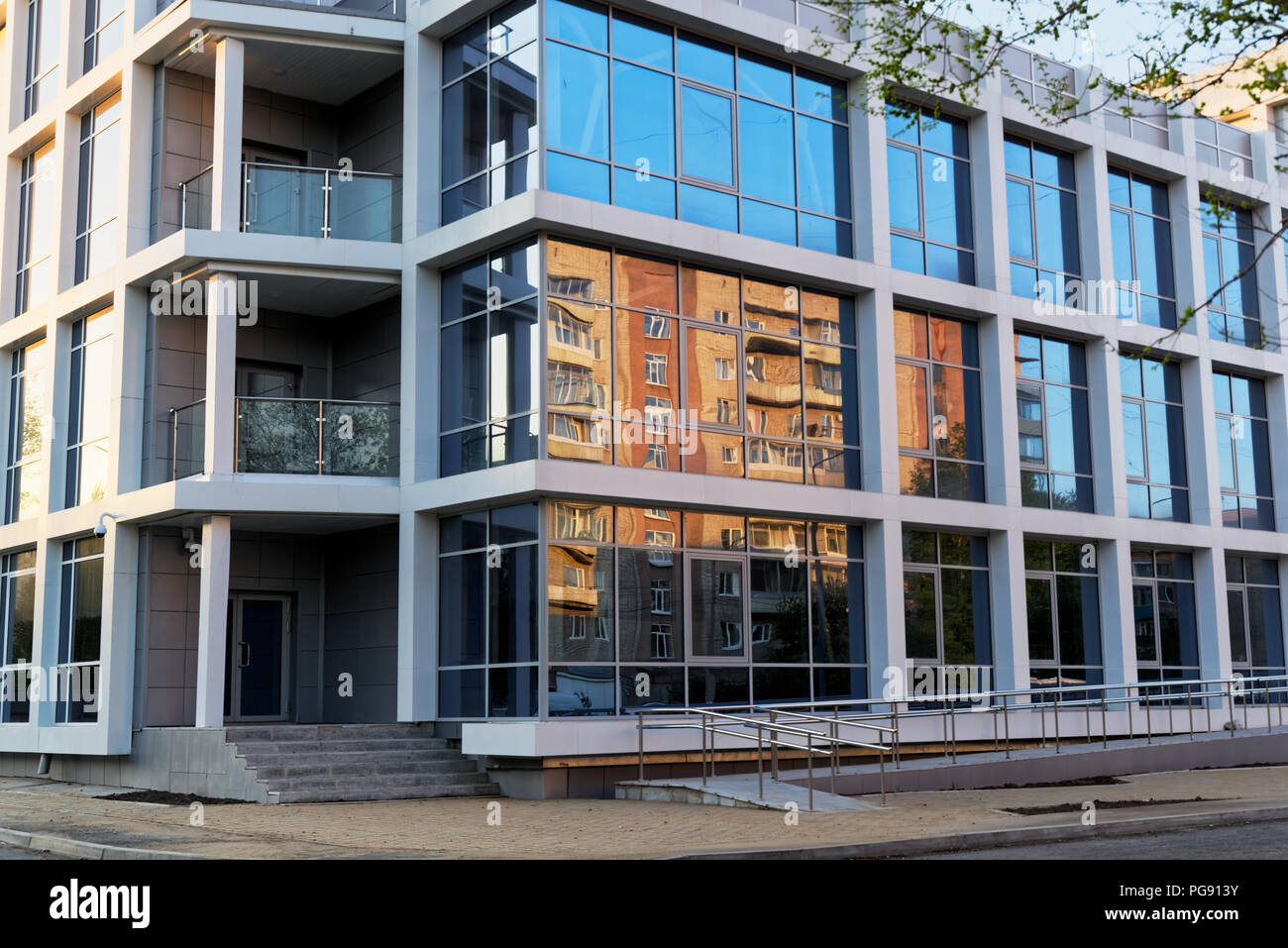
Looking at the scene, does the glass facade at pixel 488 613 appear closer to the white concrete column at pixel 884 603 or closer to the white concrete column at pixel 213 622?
the white concrete column at pixel 213 622

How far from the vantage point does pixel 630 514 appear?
19.5 metres

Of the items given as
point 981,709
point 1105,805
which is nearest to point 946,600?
point 981,709

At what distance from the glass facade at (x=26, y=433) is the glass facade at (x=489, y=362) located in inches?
332

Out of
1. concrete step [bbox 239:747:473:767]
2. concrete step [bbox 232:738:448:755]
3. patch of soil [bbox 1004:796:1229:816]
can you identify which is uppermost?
concrete step [bbox 232:738:448:755]

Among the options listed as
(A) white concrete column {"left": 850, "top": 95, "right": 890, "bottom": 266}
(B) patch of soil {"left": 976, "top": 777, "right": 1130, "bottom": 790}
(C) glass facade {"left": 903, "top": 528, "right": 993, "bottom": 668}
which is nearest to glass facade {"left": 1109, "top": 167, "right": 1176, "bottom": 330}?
(A) white concrete column {"left": 850, "top": 95, "right": 890, "bottom": 266}

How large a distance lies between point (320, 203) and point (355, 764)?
8565 mm

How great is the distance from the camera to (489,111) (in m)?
20.4

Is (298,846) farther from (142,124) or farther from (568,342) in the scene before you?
(142,124)

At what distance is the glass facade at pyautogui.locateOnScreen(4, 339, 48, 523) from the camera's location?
2488 cm

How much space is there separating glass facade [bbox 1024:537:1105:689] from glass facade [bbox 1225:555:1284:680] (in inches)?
161

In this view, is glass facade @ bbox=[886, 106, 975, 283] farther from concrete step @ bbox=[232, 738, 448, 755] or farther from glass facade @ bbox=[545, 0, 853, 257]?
concrete step @ bbox=[232, 738, 448, 755]

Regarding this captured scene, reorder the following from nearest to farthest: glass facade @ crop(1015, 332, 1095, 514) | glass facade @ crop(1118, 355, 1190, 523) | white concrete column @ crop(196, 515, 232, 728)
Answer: white concrete column @ crop(196, 515, 232, 728) → glass facade @ crop(1015, 332, 1095, 514) → glass facade @ crop(1118, 355, 1190, 523)
